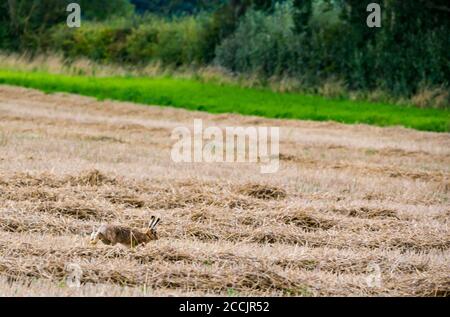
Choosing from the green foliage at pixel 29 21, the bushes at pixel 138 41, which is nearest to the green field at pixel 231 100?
the bushes at pixel 138 41

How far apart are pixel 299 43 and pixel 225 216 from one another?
72.6ft

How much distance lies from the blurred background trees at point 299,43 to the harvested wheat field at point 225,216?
888 centimetres

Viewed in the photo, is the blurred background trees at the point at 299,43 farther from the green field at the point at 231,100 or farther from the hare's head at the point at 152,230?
the hare's head at the point at 152,230

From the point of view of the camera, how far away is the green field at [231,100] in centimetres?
2412

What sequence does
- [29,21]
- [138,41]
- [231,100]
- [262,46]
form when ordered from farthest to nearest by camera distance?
[29,21] → [138,41] → [262,46] → [231,100]

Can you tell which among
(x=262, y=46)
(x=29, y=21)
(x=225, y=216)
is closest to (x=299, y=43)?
(x=262, y=46)

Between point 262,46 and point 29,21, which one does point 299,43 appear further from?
point 29,21

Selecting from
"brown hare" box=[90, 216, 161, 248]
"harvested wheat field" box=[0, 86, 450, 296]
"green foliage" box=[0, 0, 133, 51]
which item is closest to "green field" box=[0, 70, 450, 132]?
"harvested wheat field" box=[0, 86, 450, 296]

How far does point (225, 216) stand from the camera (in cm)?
1059

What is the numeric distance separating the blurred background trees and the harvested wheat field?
8878 millimetres

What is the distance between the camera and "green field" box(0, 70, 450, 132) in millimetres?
24125
